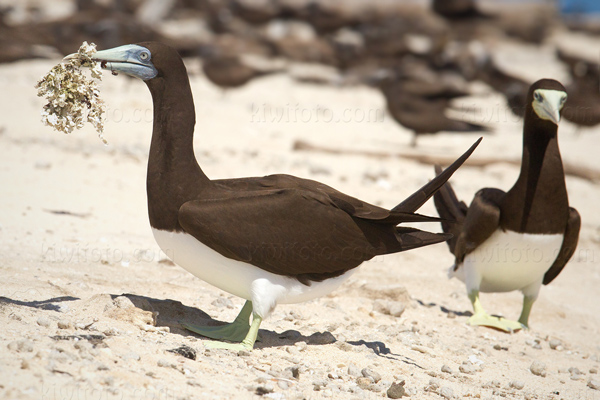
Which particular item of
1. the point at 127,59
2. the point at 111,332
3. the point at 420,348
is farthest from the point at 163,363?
the point at 420,348

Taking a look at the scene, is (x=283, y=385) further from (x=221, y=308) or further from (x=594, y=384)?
(x=594, y=384)

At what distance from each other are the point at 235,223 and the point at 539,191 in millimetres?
3241

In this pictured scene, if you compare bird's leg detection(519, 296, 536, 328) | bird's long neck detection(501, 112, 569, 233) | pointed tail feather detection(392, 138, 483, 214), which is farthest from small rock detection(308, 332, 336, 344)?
bird's leg detection(519, 296, 536, 328)

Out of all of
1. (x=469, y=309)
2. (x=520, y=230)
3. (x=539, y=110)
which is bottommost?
(x=469, y=309)

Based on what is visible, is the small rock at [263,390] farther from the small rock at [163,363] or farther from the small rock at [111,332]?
the small rock at [111,332]

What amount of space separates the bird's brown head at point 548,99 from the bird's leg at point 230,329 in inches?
128

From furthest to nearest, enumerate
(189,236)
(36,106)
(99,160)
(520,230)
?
(36,106), (99,160), (520,230), (189,236)

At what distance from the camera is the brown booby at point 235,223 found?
14.6 feet

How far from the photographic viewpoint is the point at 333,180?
10375 mm

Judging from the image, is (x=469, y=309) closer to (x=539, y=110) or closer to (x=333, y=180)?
(x=539, y=110)

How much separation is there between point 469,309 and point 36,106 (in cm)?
937

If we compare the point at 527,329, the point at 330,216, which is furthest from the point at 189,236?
the point at 527,329

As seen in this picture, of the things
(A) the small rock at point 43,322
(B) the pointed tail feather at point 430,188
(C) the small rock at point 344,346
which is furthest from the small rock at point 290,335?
(A) the small rock at point 43,322

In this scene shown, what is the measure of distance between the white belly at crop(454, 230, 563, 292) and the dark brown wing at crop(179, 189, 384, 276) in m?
2.15
